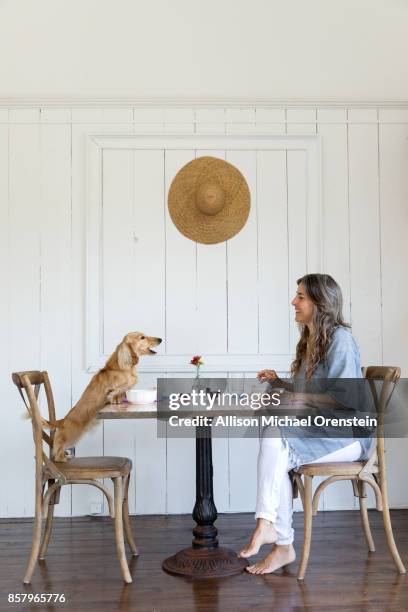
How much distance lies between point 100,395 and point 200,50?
208 centimetres

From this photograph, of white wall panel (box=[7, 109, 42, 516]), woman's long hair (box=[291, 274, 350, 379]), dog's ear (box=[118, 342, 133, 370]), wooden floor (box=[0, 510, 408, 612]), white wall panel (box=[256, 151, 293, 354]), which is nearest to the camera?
wooden floor (box=[0, 510, 408, 612])

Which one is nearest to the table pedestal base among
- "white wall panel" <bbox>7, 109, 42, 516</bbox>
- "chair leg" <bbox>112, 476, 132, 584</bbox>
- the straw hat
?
"chair leg" <bbox>112, 476, 132, 584</bbox>

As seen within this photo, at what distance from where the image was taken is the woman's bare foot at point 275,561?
100 inches

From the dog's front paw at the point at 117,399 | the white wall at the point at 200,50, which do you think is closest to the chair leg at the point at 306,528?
the dog's front paw at the point at 117,399

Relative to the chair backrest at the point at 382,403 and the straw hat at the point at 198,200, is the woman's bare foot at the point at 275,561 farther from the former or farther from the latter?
the straw hat at the point at 198,200

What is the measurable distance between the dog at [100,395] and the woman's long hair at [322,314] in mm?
777

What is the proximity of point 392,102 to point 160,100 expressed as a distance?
133 centimetres

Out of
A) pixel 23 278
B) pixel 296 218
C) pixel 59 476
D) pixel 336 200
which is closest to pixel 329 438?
pixel 59 476

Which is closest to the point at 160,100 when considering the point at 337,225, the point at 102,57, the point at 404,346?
the point at 102,57

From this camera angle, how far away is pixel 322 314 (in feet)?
8.77

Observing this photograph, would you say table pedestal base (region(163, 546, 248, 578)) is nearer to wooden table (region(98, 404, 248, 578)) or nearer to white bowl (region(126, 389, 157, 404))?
wooden table (region(98, 404, 248, 578))

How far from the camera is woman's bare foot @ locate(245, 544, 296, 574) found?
254 centimetres

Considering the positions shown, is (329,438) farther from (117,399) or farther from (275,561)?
(117,399)

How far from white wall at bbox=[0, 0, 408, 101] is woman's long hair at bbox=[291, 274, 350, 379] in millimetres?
1424
